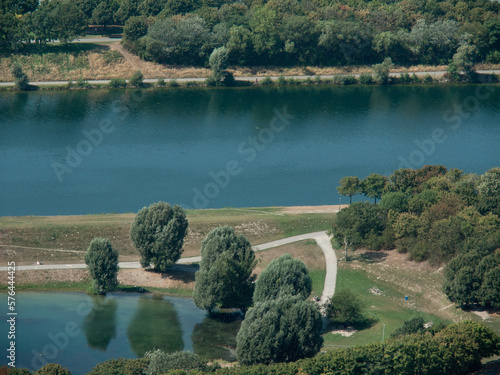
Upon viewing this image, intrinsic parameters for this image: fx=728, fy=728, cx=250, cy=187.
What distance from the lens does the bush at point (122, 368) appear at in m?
56.0

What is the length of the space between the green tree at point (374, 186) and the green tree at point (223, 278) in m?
27.0

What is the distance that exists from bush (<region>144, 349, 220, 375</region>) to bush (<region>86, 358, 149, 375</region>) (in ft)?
1.86

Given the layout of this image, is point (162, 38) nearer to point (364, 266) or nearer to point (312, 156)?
point (312, 156)

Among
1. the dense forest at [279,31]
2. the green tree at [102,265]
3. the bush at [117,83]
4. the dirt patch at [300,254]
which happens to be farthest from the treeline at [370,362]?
the dense forest at [279,31]

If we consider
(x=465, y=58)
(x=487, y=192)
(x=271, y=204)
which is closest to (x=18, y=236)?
(x=271, y=204)

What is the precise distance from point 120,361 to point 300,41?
124836 millimetres

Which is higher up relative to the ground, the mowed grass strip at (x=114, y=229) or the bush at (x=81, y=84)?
the bush at (x=81, y=84)

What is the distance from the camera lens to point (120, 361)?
5781 centimetres

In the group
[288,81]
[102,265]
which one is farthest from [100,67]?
[102,265]

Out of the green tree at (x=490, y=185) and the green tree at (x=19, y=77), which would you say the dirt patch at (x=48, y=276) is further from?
the green tree at (x=19, y=77)

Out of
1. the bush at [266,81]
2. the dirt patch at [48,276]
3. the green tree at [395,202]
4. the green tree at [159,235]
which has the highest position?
the bush at [266,81]

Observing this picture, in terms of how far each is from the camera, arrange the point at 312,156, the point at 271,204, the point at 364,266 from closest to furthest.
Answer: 1. the point at 364,266
2. the point at 271,204
3. the point at 312,156

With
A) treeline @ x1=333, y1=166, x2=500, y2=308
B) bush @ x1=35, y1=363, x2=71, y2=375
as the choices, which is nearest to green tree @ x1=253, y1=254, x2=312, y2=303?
treeline @ x1=333, y1=166, x2=500, y2=308

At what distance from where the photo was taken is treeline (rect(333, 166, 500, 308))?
7219 centimetres
